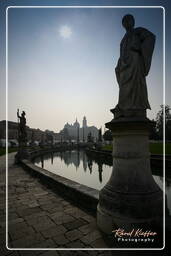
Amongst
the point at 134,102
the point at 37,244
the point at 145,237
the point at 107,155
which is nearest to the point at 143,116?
the point at 134,102

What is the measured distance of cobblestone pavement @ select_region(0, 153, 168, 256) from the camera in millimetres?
2520

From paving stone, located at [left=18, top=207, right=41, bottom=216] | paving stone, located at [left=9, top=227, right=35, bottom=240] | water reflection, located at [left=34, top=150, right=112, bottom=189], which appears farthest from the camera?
water reflection, located at [left=34, top=150, right=112, bottom=189]

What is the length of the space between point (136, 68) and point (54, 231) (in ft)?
10.1

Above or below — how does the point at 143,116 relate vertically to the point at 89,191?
above

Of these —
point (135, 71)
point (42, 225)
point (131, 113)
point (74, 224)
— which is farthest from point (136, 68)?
point (42, 225)

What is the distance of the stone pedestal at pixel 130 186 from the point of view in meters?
2.44

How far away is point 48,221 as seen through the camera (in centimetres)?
→ 334

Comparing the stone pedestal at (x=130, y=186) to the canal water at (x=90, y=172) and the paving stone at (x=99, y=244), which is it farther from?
the canal water at (x=90, y=172)

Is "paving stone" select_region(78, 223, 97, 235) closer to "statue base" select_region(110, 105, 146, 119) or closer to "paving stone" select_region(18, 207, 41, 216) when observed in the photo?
"paving stone" select_region(18, 207, 41, 216)

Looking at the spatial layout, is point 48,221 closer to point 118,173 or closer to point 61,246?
point 61,246

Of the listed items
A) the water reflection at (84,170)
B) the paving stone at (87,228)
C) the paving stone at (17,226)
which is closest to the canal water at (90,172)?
the water reflection at (84,170)

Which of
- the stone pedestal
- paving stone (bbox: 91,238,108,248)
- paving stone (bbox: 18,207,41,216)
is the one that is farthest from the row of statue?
paving stone (bbox: 18,207,41,216)

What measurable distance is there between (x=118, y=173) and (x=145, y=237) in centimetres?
92

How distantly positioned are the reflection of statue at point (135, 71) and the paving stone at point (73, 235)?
2.07m
